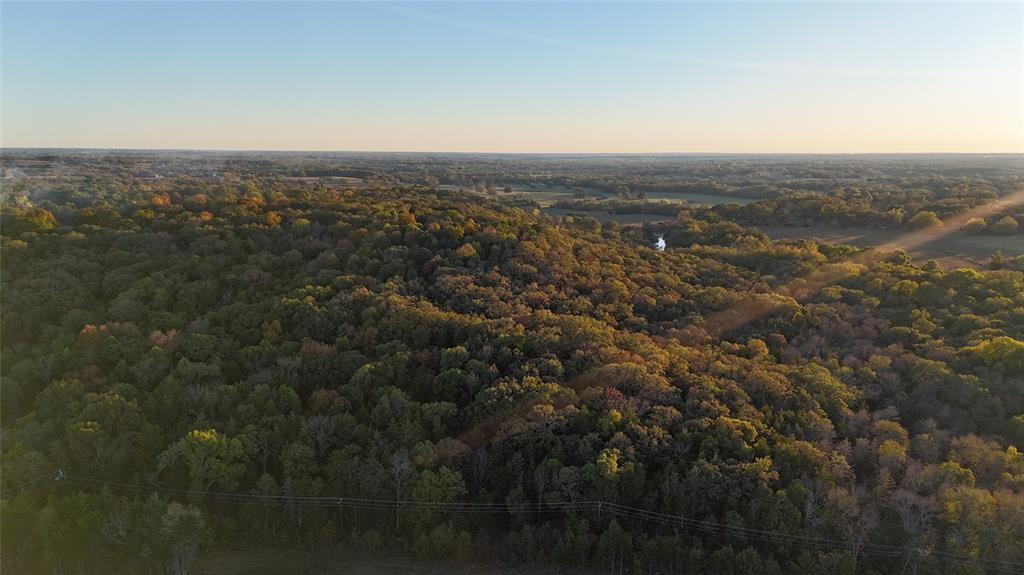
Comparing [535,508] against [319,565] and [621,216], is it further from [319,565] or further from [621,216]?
[621,216]

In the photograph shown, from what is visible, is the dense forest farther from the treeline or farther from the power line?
the treeline

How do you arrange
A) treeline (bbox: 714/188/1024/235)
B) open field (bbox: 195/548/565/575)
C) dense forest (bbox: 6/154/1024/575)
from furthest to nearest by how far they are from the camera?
1. treeline (bbox: 714/188/1024/235)
2. open field (bbox: 195/548/565/575)
3. dense forest (bbox: 6/154/1024/575)

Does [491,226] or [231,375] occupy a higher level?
[491,226]

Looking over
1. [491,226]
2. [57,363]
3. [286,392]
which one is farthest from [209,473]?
[491,226]

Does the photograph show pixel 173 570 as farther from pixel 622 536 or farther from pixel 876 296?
pixel 876 296

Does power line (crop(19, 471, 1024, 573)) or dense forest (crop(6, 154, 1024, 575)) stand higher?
dense forest (crop(6, 154, 1024, 575))

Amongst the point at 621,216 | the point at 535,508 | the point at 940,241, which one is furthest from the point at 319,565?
the point at 621,216

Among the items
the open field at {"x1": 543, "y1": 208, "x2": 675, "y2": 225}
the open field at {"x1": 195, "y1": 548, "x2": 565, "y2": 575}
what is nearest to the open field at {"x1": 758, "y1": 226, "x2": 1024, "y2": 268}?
the open field at {"x1": 543, "y1": 208, "x2": 675, "y2": 225}

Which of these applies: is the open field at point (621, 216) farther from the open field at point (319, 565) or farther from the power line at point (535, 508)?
the open field at point (319, 565)
